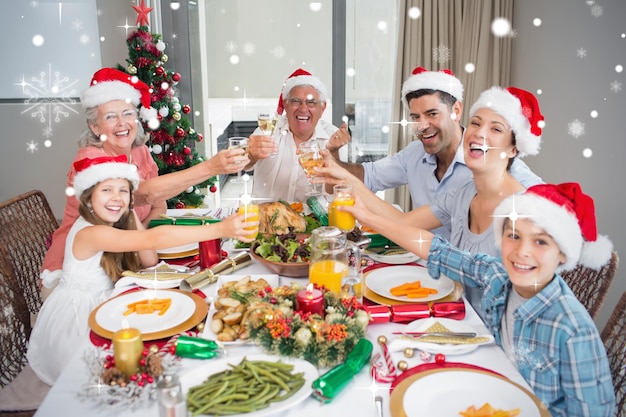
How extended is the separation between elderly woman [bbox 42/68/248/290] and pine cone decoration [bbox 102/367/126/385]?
1045mm

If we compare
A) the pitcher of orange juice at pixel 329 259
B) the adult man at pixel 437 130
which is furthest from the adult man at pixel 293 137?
the pitcher of orange juice at pixel 329 259

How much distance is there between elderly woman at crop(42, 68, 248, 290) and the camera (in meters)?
2.18

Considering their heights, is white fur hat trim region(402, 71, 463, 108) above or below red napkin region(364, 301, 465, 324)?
above

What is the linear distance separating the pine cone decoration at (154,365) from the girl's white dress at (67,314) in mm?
641

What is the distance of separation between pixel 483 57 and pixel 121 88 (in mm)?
2673

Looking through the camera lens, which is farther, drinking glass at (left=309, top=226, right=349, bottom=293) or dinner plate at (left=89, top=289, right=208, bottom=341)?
drinking glass at (left=309, top=226, right=349, bottom=293)

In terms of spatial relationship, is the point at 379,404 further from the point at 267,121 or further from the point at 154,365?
the point at 267,121

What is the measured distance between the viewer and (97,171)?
190 centimetres

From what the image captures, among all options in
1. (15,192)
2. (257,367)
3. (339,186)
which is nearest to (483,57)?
(339,186)

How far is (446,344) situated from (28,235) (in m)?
1.83
